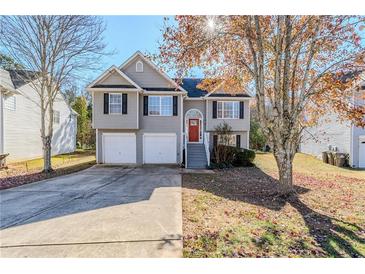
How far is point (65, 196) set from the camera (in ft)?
24.4

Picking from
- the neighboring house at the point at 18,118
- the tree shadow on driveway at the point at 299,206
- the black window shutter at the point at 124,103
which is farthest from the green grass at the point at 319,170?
the neighboring house at the point at 18,118

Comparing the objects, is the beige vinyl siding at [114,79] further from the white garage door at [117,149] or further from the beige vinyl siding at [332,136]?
the beige vinyl siding at [332,136]

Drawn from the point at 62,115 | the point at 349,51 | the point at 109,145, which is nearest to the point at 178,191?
the point at 349,51

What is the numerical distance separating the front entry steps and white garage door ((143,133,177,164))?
1.21 metres

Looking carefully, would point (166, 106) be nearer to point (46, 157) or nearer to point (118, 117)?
point (118, 117)

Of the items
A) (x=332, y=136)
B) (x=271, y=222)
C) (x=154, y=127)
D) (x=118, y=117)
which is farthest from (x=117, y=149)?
(x=332, y=136)

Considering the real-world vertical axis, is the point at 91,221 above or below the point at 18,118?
below

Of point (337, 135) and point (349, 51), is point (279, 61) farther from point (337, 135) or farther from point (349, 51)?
point (337, 135)

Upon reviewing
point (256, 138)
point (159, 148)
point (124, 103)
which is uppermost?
point (124, 103)

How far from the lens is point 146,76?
52.3 feet

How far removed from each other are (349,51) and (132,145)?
41.8ft

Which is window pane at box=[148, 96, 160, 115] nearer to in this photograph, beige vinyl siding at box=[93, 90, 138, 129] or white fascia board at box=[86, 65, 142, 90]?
beige vinyl siding at box=[93, 90, 138, 129]

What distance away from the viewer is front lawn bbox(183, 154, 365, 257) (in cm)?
406

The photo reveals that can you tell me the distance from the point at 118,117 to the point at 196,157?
6.06 metres
